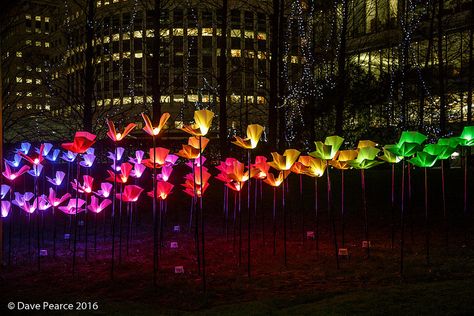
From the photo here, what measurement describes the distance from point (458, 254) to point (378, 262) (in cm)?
144

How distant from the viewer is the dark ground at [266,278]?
560 cm

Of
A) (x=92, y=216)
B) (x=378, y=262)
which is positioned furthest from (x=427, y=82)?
(x=378, y=262)

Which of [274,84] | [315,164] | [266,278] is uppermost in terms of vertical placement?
[274,84]

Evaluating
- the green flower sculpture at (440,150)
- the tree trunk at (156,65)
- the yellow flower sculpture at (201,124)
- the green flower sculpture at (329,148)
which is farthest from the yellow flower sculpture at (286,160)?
the tree trunk at (156,65)

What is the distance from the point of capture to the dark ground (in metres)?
5.60

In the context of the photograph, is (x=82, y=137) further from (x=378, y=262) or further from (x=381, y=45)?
(x=381, y=45)

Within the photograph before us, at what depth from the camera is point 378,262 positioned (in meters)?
8.00

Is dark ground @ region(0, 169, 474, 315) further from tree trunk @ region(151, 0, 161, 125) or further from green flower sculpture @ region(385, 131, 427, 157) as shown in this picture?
tree trunk @ region(151, 0, 161, 125)

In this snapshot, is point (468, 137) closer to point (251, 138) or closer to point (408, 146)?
point (408, 146)

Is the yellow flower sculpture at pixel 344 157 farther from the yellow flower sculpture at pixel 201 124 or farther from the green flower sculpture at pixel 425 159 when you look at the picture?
the yellow flower sculpture at pixel 201 124

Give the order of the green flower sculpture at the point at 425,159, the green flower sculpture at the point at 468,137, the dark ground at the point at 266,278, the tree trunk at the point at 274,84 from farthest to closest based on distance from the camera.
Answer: the tree trunk at the point at 274,84 < the green flower sculpture at the point at 468,137 < the green flower sculpture at the point at 425,159 < the dark ground at the point at 266,278

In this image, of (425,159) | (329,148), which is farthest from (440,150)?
(329,148)

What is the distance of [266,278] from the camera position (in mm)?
7180

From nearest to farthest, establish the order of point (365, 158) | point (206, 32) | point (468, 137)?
point (365, 158) → point (468, 137) → point (206, 32)
